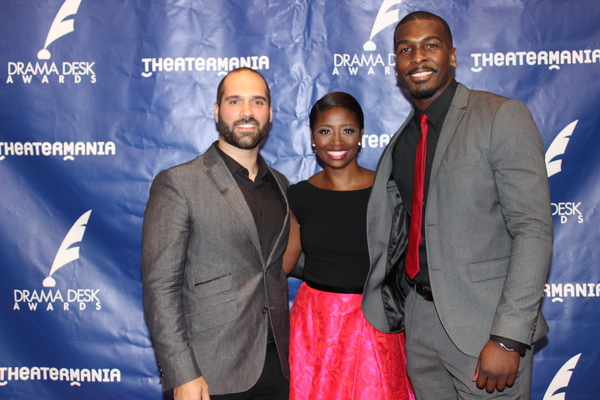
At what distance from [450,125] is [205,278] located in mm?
1084

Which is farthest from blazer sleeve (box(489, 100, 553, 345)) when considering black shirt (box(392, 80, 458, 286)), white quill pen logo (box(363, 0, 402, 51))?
white quill pen logo (box(363, 0, 402, 51))

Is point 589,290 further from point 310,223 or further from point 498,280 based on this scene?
point 310,223

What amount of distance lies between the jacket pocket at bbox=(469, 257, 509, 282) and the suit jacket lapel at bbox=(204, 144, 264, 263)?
80cm

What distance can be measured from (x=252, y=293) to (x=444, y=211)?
2.62 feet

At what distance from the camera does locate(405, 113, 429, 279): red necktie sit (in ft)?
5.76

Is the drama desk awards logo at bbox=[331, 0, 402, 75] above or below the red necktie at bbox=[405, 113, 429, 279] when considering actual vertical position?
above

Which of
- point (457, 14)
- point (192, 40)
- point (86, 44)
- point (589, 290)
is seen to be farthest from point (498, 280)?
point (86, 44)

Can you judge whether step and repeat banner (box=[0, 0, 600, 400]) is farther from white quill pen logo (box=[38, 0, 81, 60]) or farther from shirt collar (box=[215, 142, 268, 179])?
shirt collar (box=[215, 142, 268, 179])

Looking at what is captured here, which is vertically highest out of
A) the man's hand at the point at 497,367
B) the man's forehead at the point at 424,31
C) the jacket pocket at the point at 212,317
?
the man's forehead at the point at 424,31

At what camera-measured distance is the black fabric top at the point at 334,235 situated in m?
2.13

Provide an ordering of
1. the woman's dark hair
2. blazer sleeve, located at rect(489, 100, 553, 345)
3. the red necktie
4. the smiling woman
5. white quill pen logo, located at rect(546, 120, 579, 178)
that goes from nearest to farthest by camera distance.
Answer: blazer sleeve, located at rect(489, 100, 553, 345) < the red necktie < the smiling woman < the woman's dark hair < white quill pen logo, located at rect(546, 120, 579, 178)

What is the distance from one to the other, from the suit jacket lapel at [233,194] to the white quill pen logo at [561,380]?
2.16 metres

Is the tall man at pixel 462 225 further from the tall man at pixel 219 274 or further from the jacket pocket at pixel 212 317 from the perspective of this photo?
the jacket pocket at pixel 212 317

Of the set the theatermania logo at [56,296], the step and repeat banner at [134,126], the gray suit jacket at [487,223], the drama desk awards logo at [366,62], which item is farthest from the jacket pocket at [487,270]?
the theatermania logo at [56,296]
